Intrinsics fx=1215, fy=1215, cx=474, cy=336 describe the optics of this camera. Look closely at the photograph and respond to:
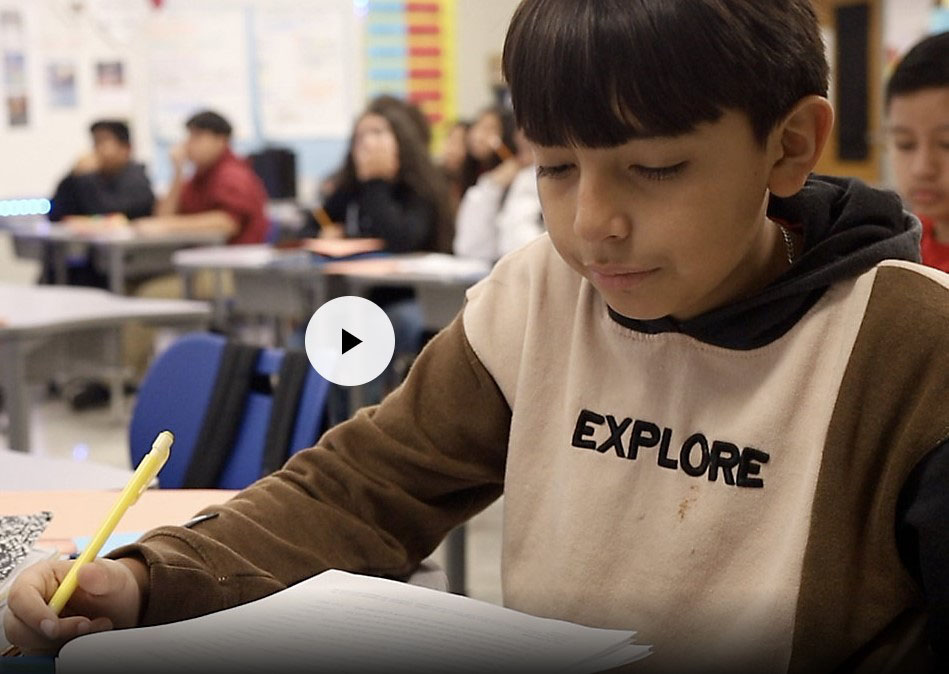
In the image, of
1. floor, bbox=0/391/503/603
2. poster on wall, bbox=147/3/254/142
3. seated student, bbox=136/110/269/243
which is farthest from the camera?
poster on wall, bbox=147/3/254/142

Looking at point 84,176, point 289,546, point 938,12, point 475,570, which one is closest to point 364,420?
point 289,546

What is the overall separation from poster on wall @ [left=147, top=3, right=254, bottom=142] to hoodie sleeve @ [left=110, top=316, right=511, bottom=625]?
705 centimetres

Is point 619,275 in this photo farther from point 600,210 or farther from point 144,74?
point 144,74

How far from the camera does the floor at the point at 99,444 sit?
10.2 feet

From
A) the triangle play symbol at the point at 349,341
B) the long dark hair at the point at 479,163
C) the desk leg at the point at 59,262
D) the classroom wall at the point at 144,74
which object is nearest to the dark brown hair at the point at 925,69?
the triangle play symbol at the point at 349,341

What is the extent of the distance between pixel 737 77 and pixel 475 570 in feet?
7.80

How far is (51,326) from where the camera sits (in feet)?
9.78

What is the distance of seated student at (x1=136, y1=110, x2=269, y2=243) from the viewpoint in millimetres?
5672

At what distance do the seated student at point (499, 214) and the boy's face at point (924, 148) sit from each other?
6.72 ft

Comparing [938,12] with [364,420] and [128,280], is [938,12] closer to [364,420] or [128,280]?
[128,280]

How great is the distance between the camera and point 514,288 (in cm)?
106

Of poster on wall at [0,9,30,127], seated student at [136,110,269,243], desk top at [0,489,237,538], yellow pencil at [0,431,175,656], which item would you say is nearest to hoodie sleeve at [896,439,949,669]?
yellow pencil at [0,431,175,656]

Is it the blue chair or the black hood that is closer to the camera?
the black hood

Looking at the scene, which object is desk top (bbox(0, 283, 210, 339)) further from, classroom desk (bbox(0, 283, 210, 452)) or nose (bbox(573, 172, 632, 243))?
nose (bbox(573, 172, 632, 243))
